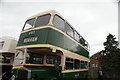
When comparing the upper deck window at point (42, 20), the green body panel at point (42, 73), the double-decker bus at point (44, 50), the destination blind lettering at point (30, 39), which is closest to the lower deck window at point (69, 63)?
the double-decker bus at point (44, 50)

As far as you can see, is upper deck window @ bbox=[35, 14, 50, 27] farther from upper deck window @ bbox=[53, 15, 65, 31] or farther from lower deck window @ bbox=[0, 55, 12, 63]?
lower deck window @ bbox=[0, 55, 12, 63]

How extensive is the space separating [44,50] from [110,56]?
41.0ft

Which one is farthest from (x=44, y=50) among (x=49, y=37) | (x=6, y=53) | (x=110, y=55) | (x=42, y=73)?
(x=110, y=55)

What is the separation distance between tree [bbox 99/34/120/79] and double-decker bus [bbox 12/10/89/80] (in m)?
10.5

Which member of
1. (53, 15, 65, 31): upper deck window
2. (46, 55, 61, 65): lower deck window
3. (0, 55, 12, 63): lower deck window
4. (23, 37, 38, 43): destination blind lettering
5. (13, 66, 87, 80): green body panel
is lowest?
(13, 66, 87, 80): green body panel

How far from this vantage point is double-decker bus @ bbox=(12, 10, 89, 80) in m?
5.32

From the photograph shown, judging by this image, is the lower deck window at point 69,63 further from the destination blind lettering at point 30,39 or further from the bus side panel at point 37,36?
the destination blind lettering at point 30,39

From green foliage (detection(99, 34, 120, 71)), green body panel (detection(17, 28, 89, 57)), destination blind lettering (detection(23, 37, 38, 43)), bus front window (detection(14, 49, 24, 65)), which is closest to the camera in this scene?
green body panel (detection(17, 28, 89, 57))

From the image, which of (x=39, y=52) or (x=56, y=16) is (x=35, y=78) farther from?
(x=56, y=16)

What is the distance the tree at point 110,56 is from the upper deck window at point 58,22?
447 inches

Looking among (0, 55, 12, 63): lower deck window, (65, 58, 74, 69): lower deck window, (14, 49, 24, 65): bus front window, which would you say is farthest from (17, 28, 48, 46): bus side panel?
(0, 55, 12, 63): lower deck window

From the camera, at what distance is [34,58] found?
5.97 m

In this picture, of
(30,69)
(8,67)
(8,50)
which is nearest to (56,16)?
(30,69)

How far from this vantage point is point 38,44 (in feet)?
17.4
